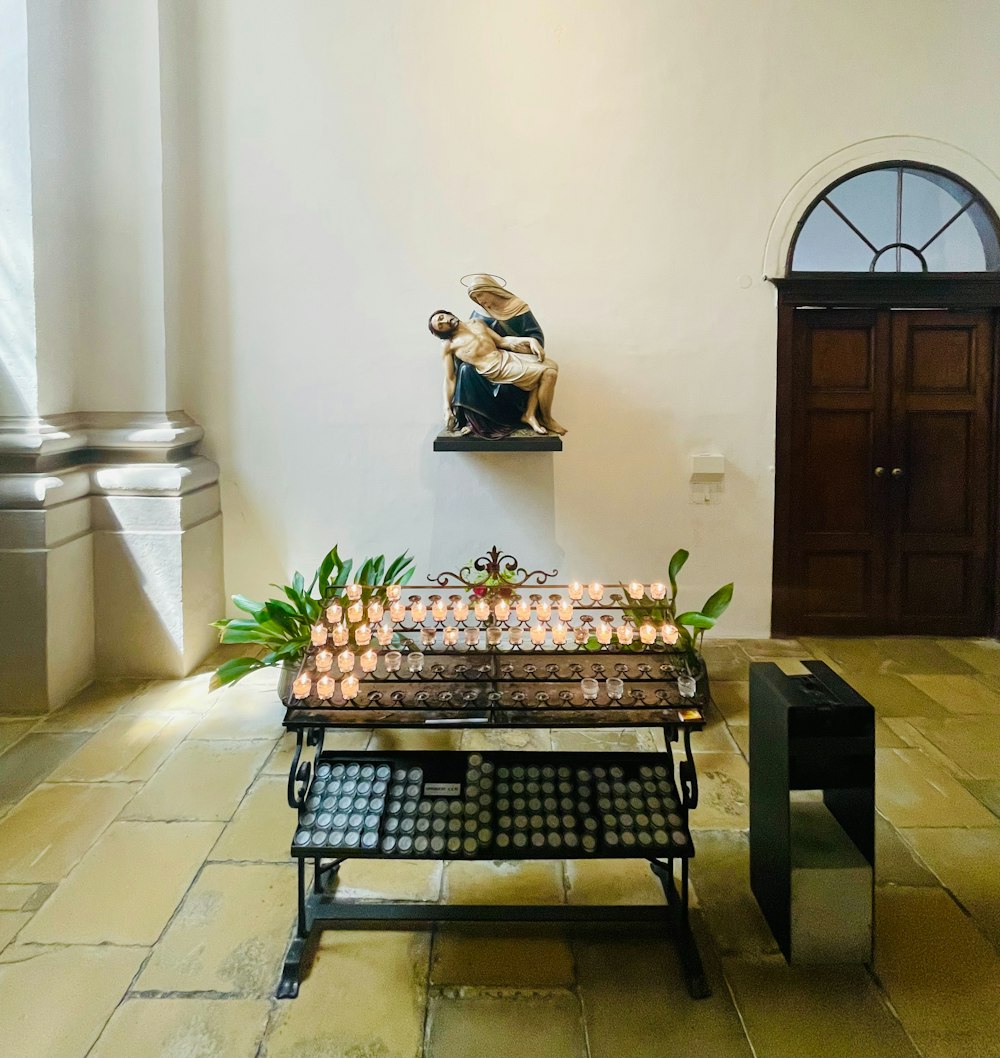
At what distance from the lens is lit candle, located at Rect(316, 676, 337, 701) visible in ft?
7.35

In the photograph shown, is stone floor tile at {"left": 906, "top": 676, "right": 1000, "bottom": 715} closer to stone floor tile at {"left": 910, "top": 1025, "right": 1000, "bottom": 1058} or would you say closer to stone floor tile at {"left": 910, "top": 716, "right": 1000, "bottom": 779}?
stone floor tile at {"left": 910, "top": 716, "right": 1000, "bottom": 779}

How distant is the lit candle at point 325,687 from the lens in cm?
224

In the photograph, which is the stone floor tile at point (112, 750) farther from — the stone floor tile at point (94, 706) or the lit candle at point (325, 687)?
the lit candle at point (325, 687)

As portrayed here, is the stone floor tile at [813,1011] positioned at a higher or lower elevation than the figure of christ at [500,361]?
lower

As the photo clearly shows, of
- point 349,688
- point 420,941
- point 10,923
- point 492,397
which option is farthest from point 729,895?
point 492,397

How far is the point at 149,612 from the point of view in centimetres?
444

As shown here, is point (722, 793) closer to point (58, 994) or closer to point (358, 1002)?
point (358, 1002)

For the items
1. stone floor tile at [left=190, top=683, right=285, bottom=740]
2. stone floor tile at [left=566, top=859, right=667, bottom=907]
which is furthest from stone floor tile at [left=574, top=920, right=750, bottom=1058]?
stone floor tile at [left=190, top=683, right=285, bottom=740]

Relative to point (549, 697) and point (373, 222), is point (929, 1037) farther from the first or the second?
point (373, 222)

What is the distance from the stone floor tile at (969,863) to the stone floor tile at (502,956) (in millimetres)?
1237

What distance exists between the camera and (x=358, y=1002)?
214 cm

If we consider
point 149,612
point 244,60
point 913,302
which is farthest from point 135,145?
point 913,302

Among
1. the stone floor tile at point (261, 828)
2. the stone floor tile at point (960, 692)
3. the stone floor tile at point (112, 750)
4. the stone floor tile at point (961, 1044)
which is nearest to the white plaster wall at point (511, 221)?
the stone floor tile at point (960, 692)

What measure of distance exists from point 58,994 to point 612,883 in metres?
1.58
